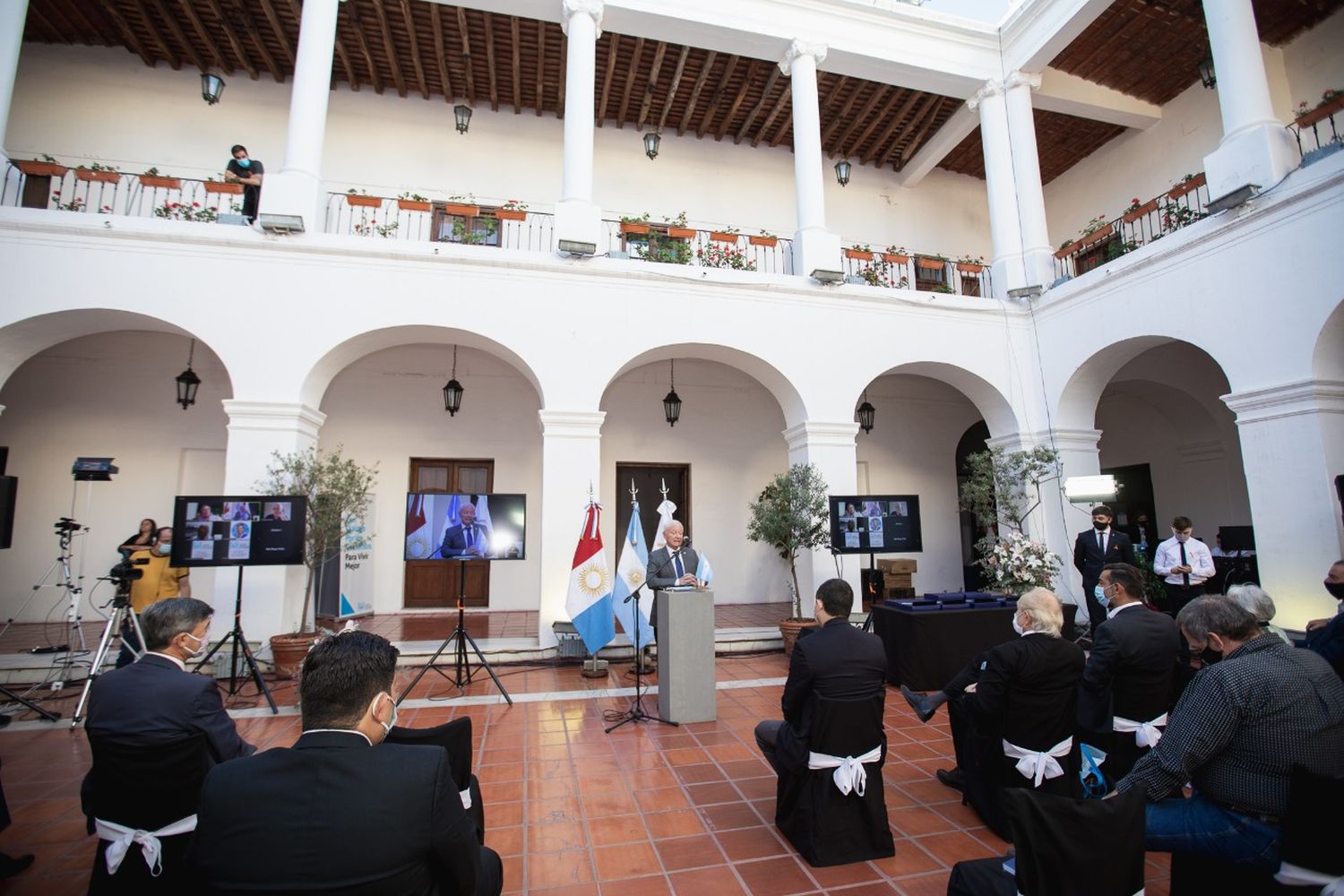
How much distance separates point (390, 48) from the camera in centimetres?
920

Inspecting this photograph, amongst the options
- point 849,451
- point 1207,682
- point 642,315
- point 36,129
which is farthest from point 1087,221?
point 36,129

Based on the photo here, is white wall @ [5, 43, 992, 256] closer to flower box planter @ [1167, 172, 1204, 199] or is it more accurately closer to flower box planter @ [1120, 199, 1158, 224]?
flower box planter @ [1120, 199, 1158, 224]

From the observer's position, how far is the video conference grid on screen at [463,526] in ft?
18.0

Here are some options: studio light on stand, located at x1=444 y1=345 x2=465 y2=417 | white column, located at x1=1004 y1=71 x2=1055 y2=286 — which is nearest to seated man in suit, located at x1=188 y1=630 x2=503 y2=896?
studio light on stand, located at x1=444 y1=345 x2=465 y2=417

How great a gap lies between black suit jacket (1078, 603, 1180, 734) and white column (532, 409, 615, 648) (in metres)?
5.06

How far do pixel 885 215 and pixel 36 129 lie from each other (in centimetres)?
1314

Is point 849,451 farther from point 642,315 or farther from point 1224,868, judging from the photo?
point 1224,868

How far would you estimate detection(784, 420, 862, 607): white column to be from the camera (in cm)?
842

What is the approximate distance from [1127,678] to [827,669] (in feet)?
5.26

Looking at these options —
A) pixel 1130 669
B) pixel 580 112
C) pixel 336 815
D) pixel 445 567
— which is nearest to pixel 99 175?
→ pixel 580 112

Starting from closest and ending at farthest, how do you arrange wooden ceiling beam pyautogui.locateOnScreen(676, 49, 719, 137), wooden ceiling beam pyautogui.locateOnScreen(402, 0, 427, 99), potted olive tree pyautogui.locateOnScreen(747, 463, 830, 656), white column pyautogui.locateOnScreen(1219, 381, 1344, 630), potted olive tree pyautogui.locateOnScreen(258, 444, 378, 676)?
1. white column pyautogui.locateOnScreen(1219, 381, 1344, 630)
2. potted olive tree pyautogui.locateOnScreen(258, 444, 378, 676)
3. potted olive tree pyautogui.locateOnScreen(747, 463, 830, 656)
4. wooden ceiling beam pyautogui.locateOnScreen(402, 0, 427, 99)
5. wooden ceiling beam pyautogui.locateOnScreen(676, 49, 719, 137)

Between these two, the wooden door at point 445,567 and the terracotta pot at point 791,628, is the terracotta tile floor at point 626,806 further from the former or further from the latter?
the wooden door at point 445,567

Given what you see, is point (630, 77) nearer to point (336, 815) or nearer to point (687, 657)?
point (687, 657)

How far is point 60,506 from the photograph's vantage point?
878 cm
